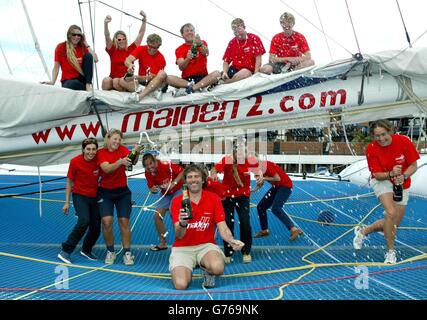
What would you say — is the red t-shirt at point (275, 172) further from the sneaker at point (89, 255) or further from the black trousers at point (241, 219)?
the sneaker at point (89, 255)

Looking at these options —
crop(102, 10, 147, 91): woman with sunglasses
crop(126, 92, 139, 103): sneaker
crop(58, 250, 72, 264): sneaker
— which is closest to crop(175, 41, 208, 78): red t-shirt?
crop(126, 92, 139, 103): sneaker

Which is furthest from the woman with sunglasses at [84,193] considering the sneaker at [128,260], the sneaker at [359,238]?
the sneaker at [359,238]

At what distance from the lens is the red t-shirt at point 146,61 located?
5.77 m

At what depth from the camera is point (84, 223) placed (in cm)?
517

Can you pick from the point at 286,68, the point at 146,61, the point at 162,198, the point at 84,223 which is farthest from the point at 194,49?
the point at 84,223

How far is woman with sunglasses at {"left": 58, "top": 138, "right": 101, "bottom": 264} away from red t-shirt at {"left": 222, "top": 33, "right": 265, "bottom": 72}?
1.75 m

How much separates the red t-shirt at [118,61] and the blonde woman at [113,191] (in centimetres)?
118

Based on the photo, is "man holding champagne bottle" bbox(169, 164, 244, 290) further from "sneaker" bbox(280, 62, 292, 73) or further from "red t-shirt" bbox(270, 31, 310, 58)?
"red t-shirt" bbox(270, 31, 310, 58)

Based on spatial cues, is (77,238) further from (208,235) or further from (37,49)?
(37,49)

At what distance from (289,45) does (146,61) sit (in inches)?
60.3

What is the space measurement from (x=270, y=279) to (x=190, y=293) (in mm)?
849

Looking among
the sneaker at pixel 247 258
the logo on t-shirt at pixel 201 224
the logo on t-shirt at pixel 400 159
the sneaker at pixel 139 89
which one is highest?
the sneaker at pixel 139 89

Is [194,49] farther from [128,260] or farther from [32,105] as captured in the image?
[128,260]
